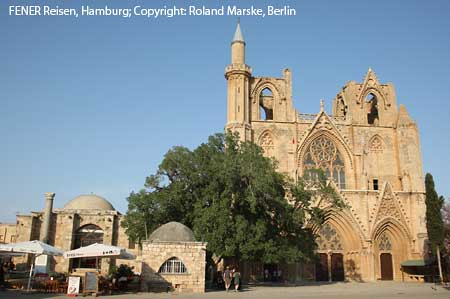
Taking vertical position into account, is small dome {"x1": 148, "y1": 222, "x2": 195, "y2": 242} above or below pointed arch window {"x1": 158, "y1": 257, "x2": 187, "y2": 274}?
above

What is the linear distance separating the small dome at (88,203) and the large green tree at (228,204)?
16289 mm

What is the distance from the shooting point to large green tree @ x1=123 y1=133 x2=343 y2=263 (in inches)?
928

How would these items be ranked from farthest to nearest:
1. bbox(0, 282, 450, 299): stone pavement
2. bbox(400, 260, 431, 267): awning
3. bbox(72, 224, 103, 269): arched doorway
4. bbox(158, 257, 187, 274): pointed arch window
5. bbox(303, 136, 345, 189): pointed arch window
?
bbox(303, 136, 345, 189): pointed arch window, bbox(72, 224, 103, 269): arched doorway, bbox(400, 260, 431, 267): awning, bbox(158, 257, 187, 274): pointed arch window, bbox(0, 282, 450, 299): stone pavement

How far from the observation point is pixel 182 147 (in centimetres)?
2644

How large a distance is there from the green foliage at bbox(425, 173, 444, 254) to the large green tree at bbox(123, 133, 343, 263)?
32.0 feet

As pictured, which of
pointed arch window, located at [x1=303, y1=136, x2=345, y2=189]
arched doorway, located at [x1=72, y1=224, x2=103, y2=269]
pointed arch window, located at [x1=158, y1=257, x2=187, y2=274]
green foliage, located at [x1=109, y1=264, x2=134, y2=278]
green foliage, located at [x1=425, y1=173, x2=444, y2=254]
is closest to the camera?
pointed arch window, located at [x1=158, y1=257, x2=187, y2=274]

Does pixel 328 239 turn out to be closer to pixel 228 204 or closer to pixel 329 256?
pixel 329 256

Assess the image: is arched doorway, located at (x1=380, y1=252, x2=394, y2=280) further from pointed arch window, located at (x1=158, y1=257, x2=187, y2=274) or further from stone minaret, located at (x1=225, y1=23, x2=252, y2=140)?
pointed arch window, located at (x1=158, y1=257, x2=187, y2=274)

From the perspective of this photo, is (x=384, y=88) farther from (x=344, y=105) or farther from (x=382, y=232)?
(x=382, y=232)

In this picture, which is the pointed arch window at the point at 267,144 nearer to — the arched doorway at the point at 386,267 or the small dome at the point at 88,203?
the arched doorway at the point at 386,267

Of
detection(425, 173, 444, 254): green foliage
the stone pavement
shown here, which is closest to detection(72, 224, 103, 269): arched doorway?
the stone pavement

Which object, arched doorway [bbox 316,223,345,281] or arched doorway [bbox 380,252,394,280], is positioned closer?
arched doorway [bbox 316,223,345,281]

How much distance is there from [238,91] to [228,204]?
1526 centimetres

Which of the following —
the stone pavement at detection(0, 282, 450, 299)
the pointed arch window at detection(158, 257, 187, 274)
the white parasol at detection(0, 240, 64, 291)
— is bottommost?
the stone pavement at detection(0, 282, 450, 299)
